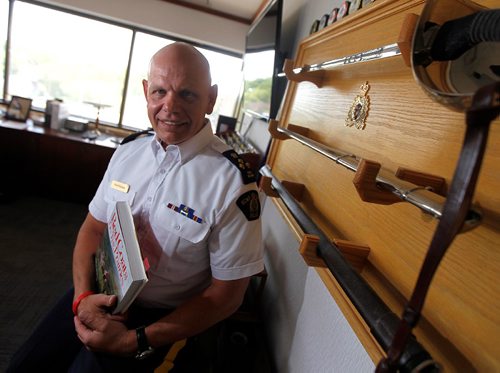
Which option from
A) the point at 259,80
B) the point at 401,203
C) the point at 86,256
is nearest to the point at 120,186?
the point at 86,256

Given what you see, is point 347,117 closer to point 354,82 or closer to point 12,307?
point 354,82

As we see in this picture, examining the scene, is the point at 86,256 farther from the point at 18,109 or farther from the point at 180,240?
the point at 18,109

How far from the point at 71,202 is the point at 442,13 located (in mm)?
3712

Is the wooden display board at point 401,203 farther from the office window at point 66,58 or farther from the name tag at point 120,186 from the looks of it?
the office window at point 66,58

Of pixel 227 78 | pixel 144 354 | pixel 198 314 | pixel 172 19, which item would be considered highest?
pixel 172 19

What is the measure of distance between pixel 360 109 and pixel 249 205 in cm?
44

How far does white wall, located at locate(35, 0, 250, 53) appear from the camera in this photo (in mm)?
3170

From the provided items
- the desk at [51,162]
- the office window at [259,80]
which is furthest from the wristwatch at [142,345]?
the desk at [51,162]

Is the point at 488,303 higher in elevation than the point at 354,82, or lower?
lower

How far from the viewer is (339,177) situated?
828 mm

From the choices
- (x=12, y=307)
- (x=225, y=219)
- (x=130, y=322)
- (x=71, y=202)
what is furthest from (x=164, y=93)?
(x=71, y=202)

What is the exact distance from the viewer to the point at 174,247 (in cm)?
99

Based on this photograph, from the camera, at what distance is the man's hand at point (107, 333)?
0.89 meters

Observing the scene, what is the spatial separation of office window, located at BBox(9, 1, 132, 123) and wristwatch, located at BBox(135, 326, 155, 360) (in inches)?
125
